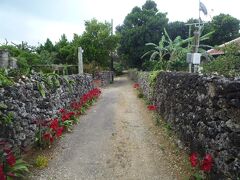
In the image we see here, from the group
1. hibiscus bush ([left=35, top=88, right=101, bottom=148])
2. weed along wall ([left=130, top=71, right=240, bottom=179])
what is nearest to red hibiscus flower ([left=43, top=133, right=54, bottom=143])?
hibiscus bush ([left=35, top=88, right=101, bottom=148])

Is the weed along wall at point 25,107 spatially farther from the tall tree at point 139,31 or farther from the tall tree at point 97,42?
the tall tree at point 139,31

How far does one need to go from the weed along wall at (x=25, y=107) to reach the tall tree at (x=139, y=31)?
82.6 ft

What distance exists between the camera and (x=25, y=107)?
6.15 meters

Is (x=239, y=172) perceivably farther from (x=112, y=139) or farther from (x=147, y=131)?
(x=147, y=131)

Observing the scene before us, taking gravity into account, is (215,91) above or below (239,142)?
above

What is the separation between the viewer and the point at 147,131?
28.9 ft

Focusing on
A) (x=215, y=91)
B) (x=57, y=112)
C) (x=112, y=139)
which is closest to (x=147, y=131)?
(x=112, y=139)

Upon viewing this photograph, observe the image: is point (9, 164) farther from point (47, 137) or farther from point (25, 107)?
point (47, 137)

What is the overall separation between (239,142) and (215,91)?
111cm

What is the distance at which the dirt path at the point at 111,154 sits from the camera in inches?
218

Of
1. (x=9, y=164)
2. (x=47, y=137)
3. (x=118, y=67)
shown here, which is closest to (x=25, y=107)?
(x=47, y=137)

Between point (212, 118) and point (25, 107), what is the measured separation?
3805mm

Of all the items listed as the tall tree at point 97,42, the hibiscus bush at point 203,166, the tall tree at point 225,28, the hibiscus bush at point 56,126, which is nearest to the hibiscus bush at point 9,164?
the hibiscus bush at point 56,126

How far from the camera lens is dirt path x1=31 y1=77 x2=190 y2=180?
5.53 m
